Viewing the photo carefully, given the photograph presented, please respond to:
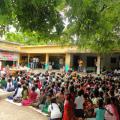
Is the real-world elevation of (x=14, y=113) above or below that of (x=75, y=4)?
below

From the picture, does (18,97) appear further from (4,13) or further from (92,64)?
(92,64)

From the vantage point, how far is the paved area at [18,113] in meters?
10.9

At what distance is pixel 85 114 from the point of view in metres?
10.4

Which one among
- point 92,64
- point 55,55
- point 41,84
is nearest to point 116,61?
point 92,64

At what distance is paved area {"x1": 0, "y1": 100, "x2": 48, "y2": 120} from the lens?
35.8ft

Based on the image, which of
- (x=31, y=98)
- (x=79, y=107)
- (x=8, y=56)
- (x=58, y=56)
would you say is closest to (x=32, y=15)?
(x=79, y=107)

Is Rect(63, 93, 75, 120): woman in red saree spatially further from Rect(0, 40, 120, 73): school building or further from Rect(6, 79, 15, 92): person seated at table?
Rect(0, 40, 120, 73): school building

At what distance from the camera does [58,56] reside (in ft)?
109

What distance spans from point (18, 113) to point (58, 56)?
22.0 metres

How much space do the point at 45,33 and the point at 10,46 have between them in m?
20.0

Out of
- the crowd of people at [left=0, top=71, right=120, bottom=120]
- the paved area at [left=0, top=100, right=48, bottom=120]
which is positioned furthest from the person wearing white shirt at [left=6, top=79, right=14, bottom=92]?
the paved area at [left=0, top=100, right=48, bottom=120]

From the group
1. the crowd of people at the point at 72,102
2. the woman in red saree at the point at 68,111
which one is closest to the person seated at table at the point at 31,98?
the crowd of people at the point at 72,102

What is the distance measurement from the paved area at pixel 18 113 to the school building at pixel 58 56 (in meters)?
14.4

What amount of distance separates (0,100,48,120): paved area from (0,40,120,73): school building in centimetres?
1439
